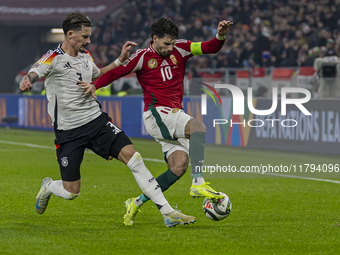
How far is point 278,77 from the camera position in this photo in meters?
14.2

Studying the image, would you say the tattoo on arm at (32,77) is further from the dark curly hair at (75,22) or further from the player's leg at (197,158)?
the player's leg at (197,158)

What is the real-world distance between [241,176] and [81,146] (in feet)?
16.5

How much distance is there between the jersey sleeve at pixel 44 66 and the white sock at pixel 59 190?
1.10 m

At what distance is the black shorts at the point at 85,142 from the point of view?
5602 millimetres

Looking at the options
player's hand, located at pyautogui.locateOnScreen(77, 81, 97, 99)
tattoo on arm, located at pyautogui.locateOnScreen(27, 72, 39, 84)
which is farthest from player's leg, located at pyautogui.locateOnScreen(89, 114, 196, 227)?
tattoo on arm, located at pyautogui.locateOnScreen(27, 72, 39, 84)

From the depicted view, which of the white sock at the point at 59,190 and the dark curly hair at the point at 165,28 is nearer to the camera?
the white sock at the point at 59,190

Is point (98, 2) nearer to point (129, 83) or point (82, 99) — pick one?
point (129, 83)

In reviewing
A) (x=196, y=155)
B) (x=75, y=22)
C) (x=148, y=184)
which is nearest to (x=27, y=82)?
(x=75, y=22)

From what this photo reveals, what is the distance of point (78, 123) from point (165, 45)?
1180 mm

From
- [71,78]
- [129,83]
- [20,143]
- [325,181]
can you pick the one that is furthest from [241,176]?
[129,83]

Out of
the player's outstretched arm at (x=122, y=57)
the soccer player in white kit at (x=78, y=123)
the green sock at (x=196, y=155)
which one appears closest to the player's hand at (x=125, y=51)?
the player's outstretched arm at (x=122, y=57)

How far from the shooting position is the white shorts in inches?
235

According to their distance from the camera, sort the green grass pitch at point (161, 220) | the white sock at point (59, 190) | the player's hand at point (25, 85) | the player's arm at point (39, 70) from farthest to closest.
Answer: the white sock at point (59, 190) < the player's arm at point (39, 70) < the player's hand at point (25, 85) < the green grass pitch at point (161, 220)

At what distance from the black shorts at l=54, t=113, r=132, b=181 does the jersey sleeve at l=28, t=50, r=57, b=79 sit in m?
0.62
